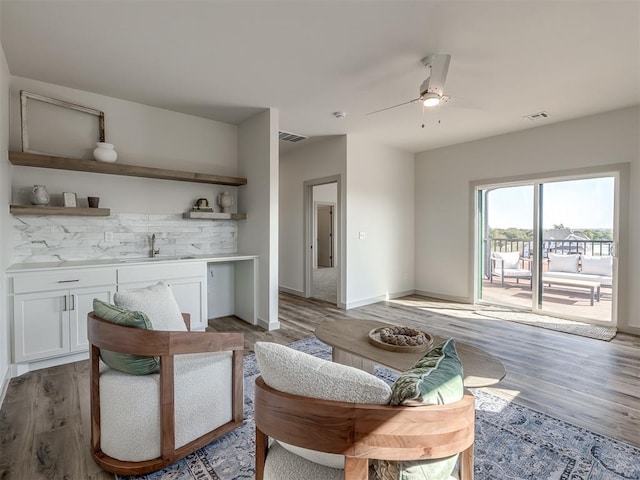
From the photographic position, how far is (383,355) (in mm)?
1880

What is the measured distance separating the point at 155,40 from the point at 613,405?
4.44 metres

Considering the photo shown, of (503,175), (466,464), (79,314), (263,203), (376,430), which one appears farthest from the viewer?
(503,175)

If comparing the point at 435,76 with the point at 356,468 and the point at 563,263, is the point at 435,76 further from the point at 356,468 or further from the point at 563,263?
the point at 563,263

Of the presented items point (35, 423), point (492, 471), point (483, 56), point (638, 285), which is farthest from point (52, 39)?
point (638, 285)

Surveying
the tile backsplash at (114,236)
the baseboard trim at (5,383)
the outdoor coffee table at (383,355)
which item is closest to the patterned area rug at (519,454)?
the outdoor coffee table at (383,355)

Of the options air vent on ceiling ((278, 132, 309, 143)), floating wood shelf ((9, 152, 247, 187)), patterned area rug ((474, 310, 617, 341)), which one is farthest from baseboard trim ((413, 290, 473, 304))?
floating wood shelf ((9, 152, 247, 187))

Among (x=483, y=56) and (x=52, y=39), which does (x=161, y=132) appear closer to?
(x=52, y=39)

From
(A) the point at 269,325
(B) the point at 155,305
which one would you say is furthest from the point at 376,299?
(B) the point at 155,305

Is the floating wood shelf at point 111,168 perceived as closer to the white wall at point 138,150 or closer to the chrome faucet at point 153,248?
the white wall at point 138,150

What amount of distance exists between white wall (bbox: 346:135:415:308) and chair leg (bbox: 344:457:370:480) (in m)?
4.13

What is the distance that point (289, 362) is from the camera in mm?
996

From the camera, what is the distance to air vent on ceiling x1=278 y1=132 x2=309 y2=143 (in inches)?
196

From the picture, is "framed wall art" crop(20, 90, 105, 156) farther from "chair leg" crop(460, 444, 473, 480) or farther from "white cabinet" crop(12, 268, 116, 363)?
"chair leg" crop(460, 444, 473, 480)

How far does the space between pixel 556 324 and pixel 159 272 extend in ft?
16.4
